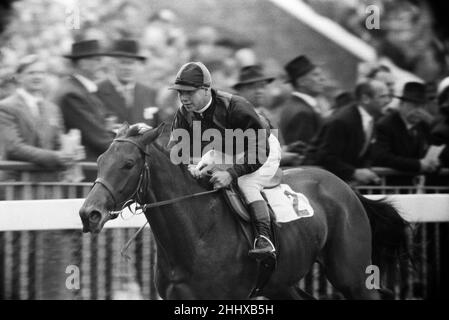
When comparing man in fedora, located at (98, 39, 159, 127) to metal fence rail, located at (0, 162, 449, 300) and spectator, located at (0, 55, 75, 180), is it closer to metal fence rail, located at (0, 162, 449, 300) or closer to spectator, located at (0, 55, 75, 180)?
spectator, located at (0, 55, 75, 180)

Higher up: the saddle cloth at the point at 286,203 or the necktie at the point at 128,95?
the necktie at the point at 128,95

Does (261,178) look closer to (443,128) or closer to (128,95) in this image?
(128,95)

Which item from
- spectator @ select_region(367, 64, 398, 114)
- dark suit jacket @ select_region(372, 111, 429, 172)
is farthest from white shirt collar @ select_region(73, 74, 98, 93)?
spectator @ select_region(367, 64, 398, 114)

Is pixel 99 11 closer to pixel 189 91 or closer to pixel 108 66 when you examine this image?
pixel 108 66

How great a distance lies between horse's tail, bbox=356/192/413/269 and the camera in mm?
7164

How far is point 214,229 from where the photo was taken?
602 centimetres

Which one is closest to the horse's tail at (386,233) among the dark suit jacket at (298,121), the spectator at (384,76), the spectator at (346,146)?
the spectator at (346,146)

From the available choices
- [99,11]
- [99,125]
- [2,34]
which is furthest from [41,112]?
[99,11]

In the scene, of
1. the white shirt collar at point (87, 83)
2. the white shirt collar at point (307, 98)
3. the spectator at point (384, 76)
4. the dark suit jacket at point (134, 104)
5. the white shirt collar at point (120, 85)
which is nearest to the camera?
the white shirt collar at point (87, 83)

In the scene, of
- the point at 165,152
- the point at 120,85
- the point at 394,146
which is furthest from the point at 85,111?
the point at 394,146

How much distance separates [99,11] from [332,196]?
316 centimetres

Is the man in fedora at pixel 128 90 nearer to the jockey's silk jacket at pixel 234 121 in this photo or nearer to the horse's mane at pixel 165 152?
the jockey's silk jacket at pixel 234 121

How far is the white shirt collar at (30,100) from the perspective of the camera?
22.9 ft

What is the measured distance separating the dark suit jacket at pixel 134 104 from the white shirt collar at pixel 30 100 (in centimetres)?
60
